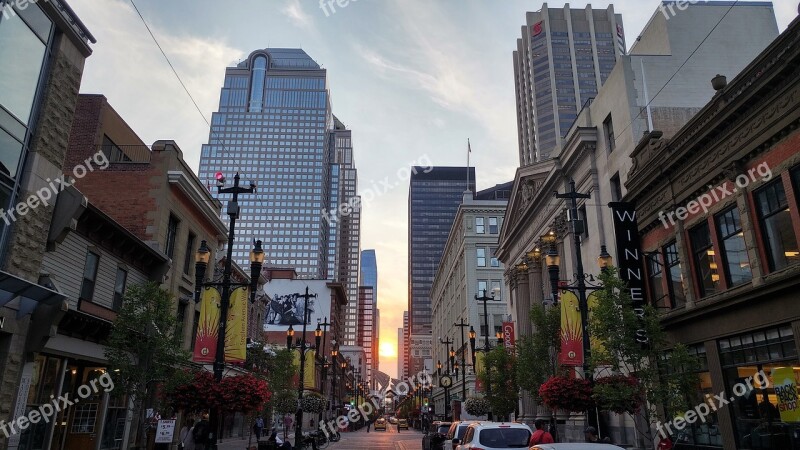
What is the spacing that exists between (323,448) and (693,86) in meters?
31.6

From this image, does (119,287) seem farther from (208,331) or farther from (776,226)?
(776,226)

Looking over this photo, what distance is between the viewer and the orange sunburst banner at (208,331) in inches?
646

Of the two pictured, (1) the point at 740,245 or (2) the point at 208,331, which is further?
(1) the point at 740,245

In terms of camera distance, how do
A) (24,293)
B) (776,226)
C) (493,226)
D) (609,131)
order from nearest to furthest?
(24,293), (776,226), (609,131), (493,226)

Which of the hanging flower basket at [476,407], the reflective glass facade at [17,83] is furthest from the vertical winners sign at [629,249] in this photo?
the reflective glass facade at [17,83]

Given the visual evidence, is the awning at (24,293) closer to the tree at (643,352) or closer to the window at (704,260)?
the tree at (643,352)

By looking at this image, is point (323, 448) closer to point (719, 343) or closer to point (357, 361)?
point (719, 343)

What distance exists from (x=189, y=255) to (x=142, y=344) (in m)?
13.2

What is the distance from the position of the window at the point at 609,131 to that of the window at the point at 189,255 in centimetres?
2425

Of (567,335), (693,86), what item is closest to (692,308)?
(567,335)

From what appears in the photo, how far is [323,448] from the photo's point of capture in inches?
1442

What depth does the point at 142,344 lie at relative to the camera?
18.3 metres

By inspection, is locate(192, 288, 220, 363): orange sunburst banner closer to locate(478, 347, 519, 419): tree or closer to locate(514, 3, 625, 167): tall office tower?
locate(478, 347, 519, 419): tree

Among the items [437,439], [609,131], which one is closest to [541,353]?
[437,439]
